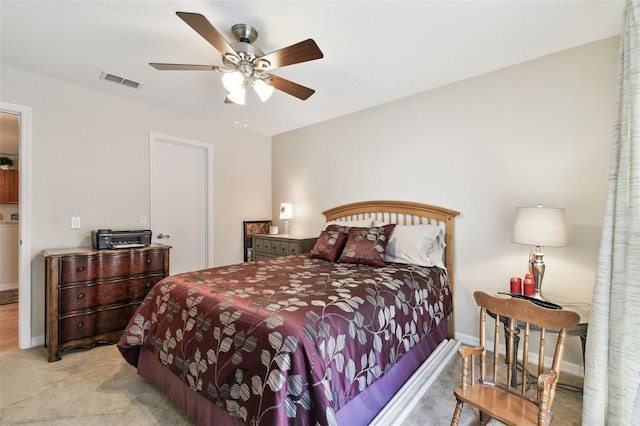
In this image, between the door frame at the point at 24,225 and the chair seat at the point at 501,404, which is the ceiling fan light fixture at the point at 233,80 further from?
the chair seat at the point at 501,404

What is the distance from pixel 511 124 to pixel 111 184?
4.18 m

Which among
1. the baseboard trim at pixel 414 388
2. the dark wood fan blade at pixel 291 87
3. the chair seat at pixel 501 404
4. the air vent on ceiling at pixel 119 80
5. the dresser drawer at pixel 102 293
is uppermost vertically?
the air vent on ceiling at pixel 119 80

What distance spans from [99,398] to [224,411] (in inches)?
45.4

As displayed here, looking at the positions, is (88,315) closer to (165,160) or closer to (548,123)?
(165,160)

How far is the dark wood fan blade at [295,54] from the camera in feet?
5.74

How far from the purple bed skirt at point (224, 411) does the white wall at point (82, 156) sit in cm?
174

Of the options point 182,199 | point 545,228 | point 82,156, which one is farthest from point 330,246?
point 82,156

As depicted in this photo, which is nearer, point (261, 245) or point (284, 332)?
point (284, 332)

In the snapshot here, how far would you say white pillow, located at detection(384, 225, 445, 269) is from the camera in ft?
8.87

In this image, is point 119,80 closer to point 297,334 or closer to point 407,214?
point 297,334

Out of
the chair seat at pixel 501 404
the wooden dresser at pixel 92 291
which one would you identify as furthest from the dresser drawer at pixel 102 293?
the chair seat at pixel 501 404

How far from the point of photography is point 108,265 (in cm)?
280

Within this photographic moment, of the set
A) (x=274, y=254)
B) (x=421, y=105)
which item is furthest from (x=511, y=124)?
(x=274, y=254)

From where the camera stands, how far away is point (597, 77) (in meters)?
2.20
